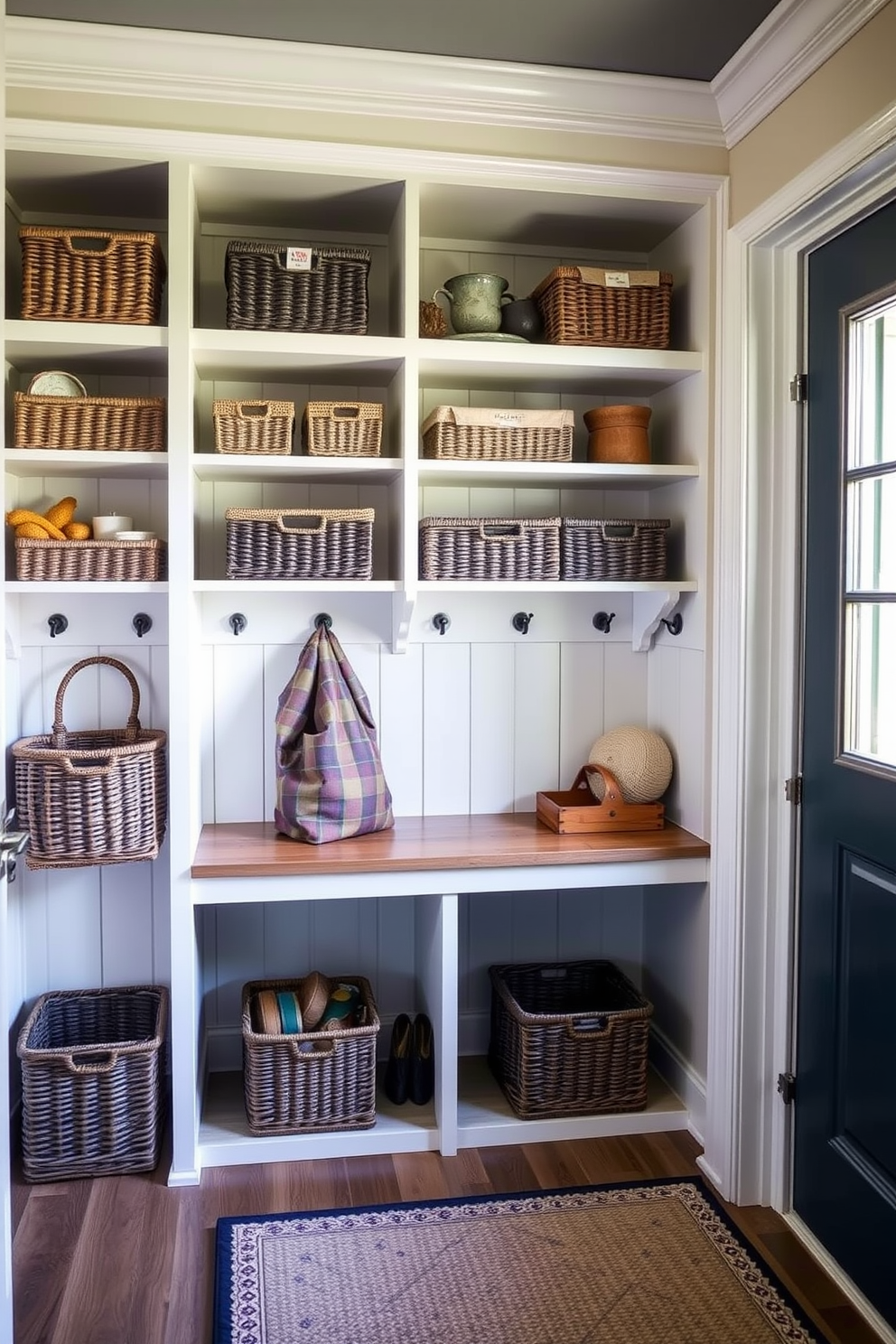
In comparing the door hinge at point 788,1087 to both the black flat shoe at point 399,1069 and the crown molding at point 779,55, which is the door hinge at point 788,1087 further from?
the crown molding at point 779,55

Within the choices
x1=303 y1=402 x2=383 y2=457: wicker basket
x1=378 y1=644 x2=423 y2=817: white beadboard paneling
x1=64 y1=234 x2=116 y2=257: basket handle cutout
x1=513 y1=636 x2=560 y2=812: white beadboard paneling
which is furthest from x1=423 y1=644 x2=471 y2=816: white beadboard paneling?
x1=64 y1=234 x2=116 y2=257: basket handle cutout

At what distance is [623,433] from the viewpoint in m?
2.71

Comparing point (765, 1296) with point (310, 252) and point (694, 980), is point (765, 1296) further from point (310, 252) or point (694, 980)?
point (310, 252)

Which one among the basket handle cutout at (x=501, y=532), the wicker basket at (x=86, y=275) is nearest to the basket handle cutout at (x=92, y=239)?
the wicker basket at (x=86, y=275)

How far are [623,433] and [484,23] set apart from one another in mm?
962

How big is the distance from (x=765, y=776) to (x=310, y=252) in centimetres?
159

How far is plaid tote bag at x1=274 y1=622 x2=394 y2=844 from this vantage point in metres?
2.67

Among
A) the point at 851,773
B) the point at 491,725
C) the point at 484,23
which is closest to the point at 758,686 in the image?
the point at 851,773

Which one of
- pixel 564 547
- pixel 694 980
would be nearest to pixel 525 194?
pixel 564 547

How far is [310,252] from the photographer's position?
248 cm

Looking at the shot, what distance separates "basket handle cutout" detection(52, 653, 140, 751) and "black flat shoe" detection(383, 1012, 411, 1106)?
1051 mm

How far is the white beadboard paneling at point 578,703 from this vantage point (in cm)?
304

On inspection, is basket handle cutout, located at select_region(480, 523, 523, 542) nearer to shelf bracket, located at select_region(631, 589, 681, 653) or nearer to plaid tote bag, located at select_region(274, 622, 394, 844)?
shelf bracket, located at select_region(631, 589, 681, 653)

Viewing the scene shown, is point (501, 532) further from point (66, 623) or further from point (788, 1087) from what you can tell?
point (788, 1087)
